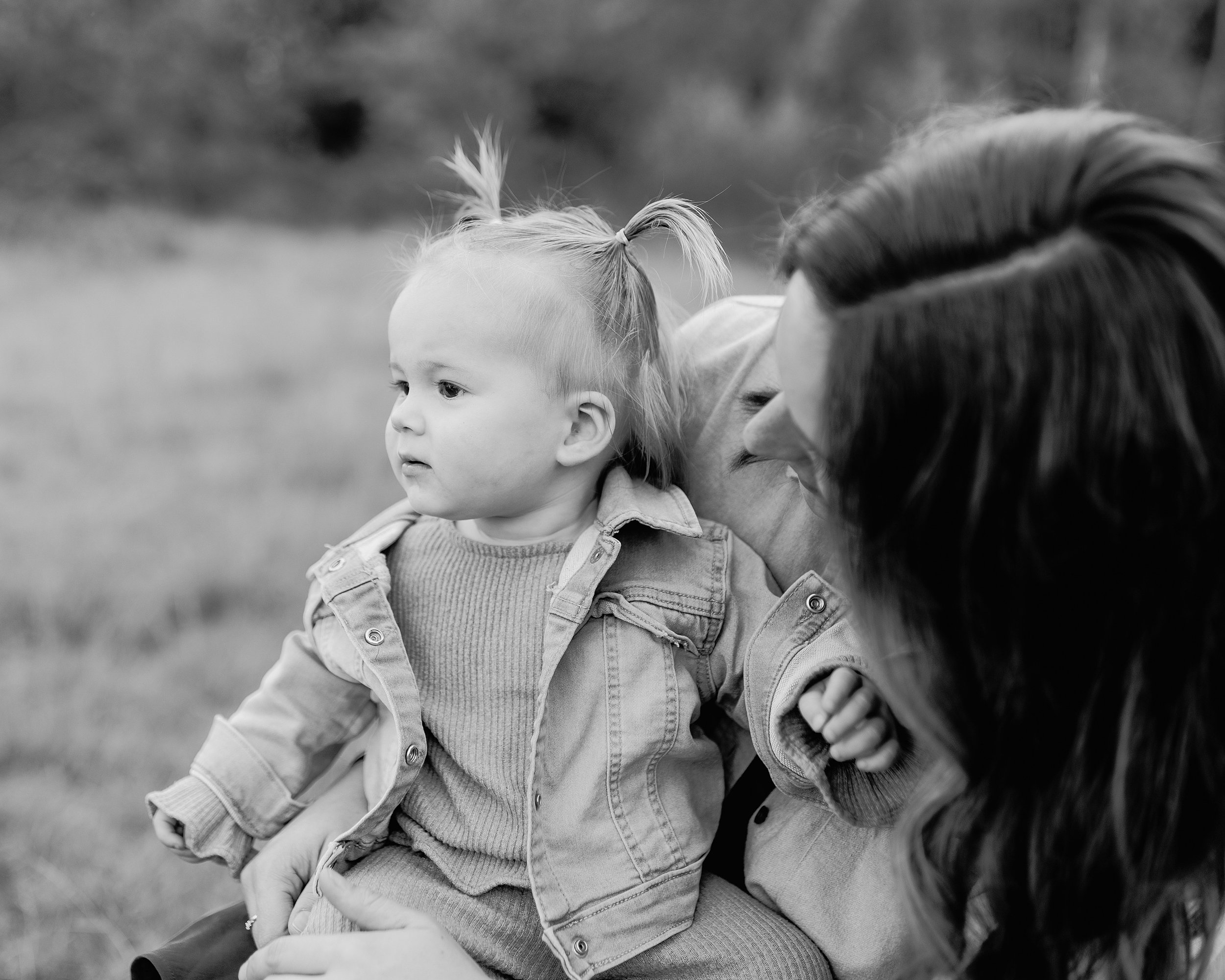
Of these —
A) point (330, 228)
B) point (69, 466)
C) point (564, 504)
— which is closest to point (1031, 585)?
point (564, 504)

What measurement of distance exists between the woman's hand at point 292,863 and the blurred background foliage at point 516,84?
11.7 m

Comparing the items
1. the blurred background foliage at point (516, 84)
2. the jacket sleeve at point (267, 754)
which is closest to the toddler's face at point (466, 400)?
the jacket sleeve at point (267, 754)

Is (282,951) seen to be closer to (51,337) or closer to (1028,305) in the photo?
(1028,305)

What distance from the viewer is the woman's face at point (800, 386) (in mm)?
1122

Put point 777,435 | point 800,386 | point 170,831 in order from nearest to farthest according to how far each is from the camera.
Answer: point 800,386
point 777,435
point 170,831

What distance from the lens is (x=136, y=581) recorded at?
4.08 metres

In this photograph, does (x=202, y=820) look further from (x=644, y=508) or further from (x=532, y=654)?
(x=644, y=508)

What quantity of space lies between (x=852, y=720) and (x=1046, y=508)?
0.42m

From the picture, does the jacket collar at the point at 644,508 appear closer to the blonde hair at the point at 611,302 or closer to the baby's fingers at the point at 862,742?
the blonde hair at the point at 611,302

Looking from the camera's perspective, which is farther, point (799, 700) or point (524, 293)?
point (524, 293)

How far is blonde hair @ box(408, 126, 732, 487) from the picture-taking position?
1.57 meters

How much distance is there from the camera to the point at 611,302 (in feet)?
5.31

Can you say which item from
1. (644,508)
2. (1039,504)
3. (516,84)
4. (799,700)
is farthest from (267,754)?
(516,84)

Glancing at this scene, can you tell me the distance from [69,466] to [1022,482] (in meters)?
4.89
